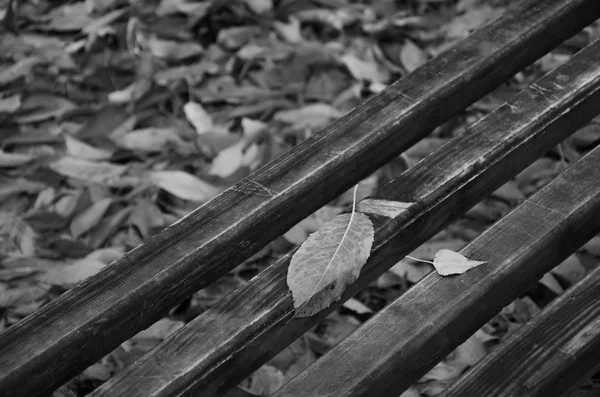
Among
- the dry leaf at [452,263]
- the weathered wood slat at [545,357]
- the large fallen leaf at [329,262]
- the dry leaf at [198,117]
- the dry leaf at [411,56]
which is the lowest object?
the dry leaf at [198,117]

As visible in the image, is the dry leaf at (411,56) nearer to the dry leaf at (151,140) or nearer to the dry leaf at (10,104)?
the dry leaf at (151,140)

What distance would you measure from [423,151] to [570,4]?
1.66 feet

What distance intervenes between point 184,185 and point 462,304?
85cm

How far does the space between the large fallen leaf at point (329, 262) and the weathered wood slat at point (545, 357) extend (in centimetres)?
20

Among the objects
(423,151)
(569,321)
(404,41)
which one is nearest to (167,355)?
(569,321)

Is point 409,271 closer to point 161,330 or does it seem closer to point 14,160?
point 161,330

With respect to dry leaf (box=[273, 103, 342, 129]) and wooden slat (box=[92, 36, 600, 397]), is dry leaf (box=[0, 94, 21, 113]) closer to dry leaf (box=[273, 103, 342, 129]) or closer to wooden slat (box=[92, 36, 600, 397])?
dry leaf (box=[273, 103, 342, 129])

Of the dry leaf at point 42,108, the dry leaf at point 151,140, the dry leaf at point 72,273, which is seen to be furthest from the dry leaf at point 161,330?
the dry leaf at point 42,108

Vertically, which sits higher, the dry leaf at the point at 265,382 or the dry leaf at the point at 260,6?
the dry leaf at the point at 260,6

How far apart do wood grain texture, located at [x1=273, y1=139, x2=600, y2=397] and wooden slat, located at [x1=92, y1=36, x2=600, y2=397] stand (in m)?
0.04

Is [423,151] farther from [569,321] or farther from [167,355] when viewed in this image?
[167,355]

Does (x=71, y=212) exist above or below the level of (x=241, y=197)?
below

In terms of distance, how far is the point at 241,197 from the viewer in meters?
1.14

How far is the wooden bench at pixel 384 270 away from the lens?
0.98 metres
